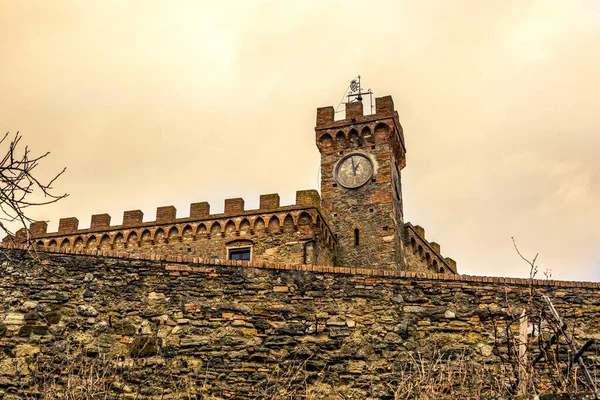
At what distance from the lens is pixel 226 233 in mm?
21125

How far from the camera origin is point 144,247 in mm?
21953

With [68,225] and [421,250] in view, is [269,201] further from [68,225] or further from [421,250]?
[68,225]

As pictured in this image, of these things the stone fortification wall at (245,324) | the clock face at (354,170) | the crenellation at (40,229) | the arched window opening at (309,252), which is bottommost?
the stone fortification wall at (245,324)

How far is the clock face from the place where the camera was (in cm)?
2208

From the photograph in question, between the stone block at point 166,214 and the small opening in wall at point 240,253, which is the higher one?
the stone block at point 166,214

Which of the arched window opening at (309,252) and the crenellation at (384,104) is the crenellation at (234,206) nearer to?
the arched window opening at (309,252)

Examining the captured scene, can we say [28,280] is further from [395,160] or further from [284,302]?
[395,160]

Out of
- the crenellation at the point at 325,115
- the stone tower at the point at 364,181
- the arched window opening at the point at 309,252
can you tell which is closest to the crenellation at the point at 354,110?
the stone tower at the point at 364,181

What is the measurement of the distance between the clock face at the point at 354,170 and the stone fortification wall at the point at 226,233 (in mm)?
1707

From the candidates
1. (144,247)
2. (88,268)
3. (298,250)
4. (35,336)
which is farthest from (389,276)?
(144,247)


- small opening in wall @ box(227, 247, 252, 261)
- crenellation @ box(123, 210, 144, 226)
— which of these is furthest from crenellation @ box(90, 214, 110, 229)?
small opening in wall @ box(227, 247, 252, 261)

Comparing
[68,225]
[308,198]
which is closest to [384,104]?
[308,198]

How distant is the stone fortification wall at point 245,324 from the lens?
8.09 meters

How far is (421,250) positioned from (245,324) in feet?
51.1
